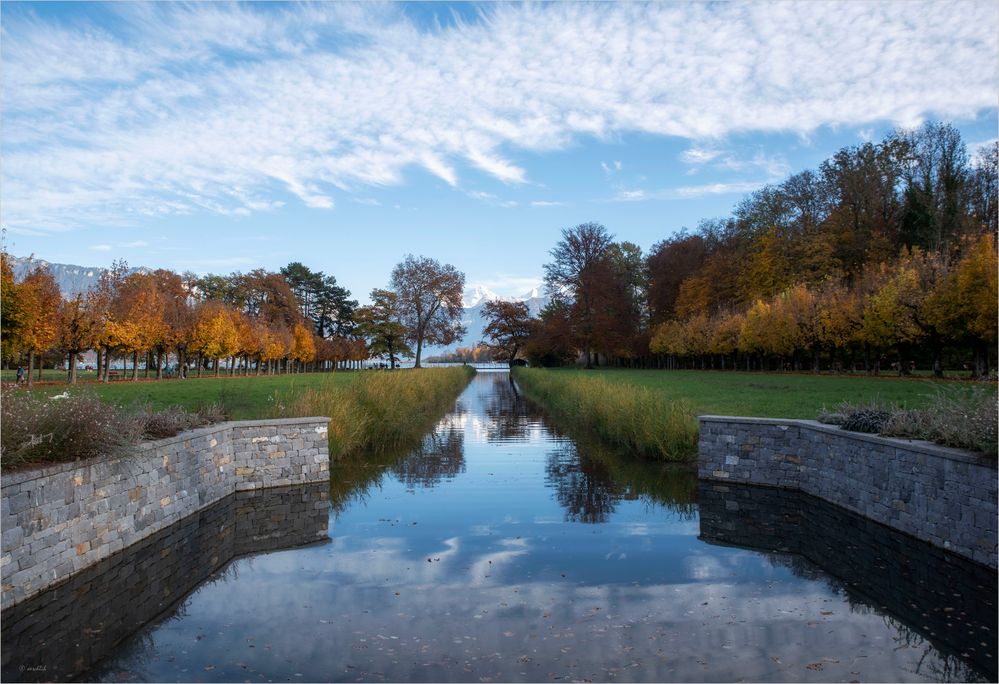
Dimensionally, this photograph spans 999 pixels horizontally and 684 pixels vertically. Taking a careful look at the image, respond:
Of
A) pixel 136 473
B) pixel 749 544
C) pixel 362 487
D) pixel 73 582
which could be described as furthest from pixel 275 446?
pixel 749 544

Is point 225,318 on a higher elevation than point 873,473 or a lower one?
higher

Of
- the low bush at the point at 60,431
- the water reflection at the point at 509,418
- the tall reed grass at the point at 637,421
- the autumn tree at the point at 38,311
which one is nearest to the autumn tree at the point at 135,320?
the autumn tree at the point at 38,311

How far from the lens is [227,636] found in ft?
16.1

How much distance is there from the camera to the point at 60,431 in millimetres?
6215

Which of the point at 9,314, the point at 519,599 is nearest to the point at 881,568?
the point at 519,599

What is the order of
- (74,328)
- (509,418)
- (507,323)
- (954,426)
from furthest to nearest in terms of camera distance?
(507,323), (74,328), (509,418), (954,426)

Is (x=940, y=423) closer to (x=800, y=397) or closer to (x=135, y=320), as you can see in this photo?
(x=800, y=397)

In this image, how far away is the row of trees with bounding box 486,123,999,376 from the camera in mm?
26172

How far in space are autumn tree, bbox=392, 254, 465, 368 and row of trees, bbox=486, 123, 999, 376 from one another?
324 inches

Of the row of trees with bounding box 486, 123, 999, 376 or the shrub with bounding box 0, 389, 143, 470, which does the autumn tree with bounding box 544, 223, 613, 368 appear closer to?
the row of trees with bounding box 486, 123, 999, 376

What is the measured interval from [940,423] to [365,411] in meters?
11.1

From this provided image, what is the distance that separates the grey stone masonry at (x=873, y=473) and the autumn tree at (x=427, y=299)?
155 feet

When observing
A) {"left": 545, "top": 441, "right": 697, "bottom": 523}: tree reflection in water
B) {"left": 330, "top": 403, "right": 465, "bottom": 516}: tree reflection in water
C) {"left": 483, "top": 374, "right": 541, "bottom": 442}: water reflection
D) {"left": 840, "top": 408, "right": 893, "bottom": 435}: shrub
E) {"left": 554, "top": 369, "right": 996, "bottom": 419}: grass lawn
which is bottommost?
{"left": 330, "top": 403, "right": 465, "bottom": 516}: tree reflection in water

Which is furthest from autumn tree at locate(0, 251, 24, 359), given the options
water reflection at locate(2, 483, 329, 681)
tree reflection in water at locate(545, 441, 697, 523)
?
tree reflection in water at locate(545, 441, 697, 523)
